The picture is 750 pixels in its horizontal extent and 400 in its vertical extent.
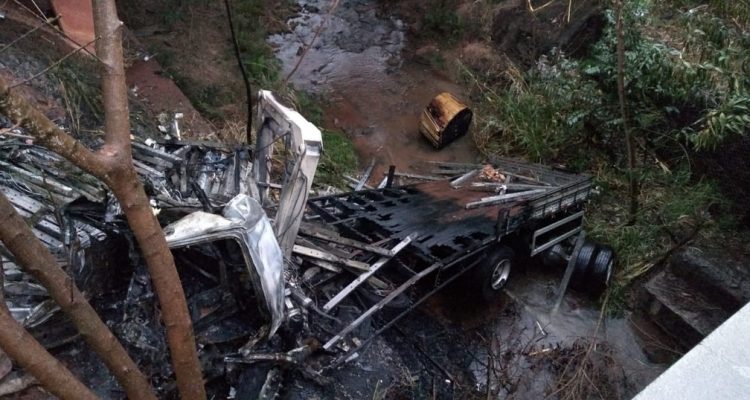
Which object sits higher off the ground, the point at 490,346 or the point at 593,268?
the point at 593,268

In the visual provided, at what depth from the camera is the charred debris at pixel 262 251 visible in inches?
205

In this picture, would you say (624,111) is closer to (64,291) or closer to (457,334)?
(457,334)

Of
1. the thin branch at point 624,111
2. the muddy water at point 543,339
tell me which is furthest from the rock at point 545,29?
the muddy water at point 543,339

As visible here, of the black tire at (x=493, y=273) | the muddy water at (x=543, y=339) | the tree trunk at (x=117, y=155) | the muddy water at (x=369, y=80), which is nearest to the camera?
the tree trunk at (x=117, y=155)

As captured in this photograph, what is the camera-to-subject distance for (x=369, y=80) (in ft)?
42.1

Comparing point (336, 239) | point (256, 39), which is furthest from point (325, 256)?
point (256, 39)

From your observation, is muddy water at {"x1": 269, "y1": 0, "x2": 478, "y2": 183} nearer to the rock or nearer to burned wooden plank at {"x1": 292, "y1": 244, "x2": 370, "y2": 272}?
the rock

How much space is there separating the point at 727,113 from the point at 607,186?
8.22ft

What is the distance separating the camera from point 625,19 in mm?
8273

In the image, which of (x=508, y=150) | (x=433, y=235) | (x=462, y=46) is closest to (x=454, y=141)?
(x=508, y=150)

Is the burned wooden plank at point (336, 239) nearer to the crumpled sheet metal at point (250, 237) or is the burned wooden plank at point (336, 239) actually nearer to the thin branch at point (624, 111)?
the crumpled sheet metal at point (250, 237)

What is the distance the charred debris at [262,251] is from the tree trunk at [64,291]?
1816 millimetres

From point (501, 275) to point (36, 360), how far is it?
578 centimetres

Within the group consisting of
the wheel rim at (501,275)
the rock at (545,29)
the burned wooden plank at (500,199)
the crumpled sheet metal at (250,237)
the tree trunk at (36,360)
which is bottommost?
the wheel rim at (501,275)
